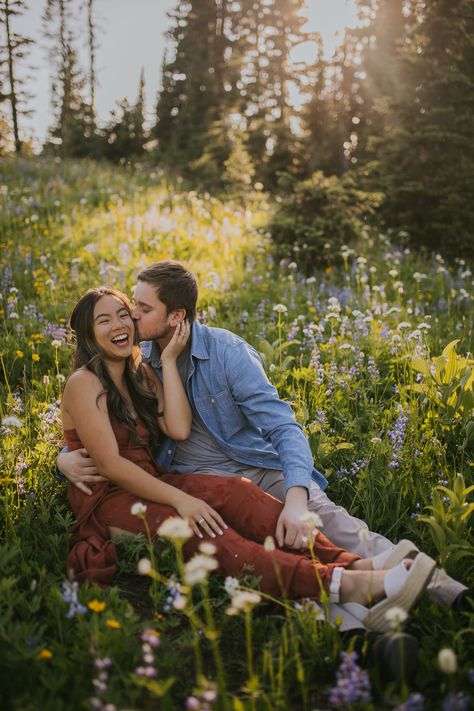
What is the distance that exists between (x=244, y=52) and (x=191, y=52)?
3.12m

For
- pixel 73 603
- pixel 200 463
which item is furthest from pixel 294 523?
pixel 73 603

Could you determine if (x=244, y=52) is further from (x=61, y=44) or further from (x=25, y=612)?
(x=25, y=612)

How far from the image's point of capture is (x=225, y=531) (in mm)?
2814

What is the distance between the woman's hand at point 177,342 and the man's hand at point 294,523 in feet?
3.71

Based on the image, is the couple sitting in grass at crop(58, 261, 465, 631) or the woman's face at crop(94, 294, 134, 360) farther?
the woman's face at crop(94, 294, 134, 360)

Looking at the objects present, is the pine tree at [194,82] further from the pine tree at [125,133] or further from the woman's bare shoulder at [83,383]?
the woman's bare shoulder at [83,383]

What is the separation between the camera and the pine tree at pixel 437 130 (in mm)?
9836

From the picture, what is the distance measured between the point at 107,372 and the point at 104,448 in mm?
511

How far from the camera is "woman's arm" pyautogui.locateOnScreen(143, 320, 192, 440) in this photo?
3428 mm

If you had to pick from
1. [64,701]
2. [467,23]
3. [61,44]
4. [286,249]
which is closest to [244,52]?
[61,44]

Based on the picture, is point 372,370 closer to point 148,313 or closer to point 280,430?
point 280,430

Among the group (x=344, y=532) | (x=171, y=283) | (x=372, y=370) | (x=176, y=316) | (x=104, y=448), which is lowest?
(x=344, y=532)

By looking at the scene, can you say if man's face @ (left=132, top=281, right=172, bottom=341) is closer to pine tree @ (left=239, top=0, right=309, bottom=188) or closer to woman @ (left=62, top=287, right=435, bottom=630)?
woman @ (left=62, top=287, right=435, bottom=630)

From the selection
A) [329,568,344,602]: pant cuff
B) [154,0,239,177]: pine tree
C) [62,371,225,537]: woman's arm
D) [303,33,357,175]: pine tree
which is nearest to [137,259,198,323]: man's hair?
[62,371,225,537]: woman's arm
